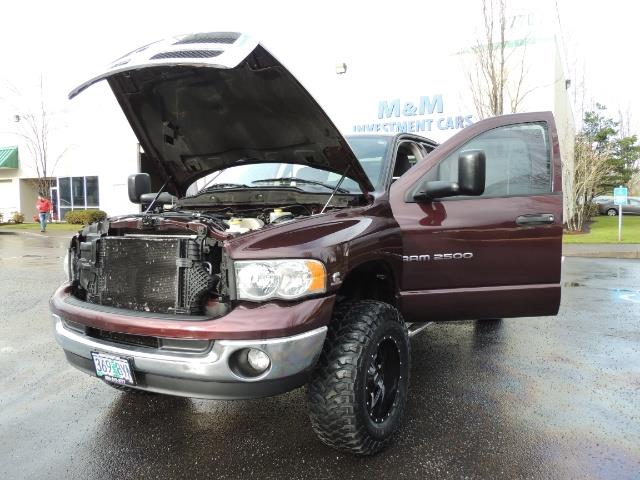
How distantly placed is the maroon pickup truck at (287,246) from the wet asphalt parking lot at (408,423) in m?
0.36

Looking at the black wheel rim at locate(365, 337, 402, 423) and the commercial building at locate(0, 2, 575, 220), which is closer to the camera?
the black wheel rim at locate(365, 337, 402, 423)

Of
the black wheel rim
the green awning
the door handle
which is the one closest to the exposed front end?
the black wheel rim

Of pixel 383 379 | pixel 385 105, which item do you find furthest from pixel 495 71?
pixel 383 379

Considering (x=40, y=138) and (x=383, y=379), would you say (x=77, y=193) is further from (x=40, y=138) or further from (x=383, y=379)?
(x=383, y=379)

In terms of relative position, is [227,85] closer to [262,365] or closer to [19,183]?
[262,365]

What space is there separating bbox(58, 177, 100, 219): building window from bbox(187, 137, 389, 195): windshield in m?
25.6

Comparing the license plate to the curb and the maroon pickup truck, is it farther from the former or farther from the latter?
the curb

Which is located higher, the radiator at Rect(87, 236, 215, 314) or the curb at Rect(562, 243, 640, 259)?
the radiator at Rect(87, 236, 215, 314)

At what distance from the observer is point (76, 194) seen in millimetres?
28422

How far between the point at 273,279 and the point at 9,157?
3357 cm

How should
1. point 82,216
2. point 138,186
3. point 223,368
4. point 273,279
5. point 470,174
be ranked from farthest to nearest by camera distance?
point 82,216, point 138,186, point 470,174, point 273,279, point 223,368

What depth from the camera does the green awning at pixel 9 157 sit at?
30188 mm

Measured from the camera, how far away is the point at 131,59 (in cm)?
293

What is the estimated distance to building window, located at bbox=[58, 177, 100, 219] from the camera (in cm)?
2756
